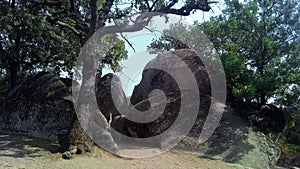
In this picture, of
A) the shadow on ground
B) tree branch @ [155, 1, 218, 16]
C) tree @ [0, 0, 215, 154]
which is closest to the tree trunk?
tree @ [0, 0, 215, 154]

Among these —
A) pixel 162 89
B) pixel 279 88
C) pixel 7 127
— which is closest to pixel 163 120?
pixel 162 89

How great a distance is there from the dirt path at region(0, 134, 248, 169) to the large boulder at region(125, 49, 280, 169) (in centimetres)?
79

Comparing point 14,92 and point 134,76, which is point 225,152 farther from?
point 14,92

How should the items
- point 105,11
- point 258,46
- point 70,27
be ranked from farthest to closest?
point 258,46
point 105,11
point 70,27

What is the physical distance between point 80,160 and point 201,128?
4.48m

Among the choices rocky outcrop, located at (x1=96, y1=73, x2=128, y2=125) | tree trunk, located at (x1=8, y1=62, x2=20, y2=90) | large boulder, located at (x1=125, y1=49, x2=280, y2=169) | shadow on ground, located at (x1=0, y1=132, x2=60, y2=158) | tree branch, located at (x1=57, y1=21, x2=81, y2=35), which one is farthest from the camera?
tree trunk, located at (x1=8, y1=62, x2=20, y2=90)

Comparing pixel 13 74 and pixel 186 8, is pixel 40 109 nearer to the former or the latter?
pixel 13 74

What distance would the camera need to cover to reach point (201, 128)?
11.2 metres

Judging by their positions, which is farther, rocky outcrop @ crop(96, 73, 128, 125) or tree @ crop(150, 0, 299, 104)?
rocky outcrop @ crop(96, 73, 128, 125)

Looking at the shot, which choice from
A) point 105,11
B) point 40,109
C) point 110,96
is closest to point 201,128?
point 110,96

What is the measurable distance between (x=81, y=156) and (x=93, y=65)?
3.07 m

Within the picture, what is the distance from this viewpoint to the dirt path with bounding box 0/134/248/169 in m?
7.73

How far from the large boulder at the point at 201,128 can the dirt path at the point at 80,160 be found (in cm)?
79

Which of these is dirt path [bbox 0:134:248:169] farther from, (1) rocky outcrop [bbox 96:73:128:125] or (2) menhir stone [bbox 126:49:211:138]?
(1) rocky outcrop [bbox 96:73:128:125]
